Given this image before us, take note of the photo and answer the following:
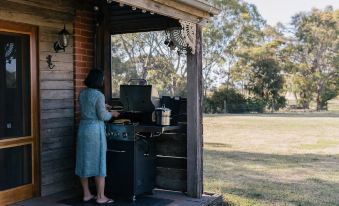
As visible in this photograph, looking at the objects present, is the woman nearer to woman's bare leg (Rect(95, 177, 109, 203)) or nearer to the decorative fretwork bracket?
woman's bare leg (Rect(95, 177, 109, 203))

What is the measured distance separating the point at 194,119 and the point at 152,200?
1.02m

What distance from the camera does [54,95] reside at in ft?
16.0

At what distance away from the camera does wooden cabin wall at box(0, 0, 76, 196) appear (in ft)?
15.3

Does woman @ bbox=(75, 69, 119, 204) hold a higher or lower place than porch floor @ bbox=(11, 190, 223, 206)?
higher

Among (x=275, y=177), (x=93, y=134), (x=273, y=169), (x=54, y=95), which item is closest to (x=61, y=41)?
(x=54, y=95)

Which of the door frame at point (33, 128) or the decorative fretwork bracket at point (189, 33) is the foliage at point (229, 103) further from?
the door frame at point (33, 128)

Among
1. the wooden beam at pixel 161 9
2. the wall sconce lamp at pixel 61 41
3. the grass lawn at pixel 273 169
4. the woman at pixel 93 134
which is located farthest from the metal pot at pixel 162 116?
the grass lawn at pixel 273 169

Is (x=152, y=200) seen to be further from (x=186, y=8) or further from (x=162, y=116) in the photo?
(x=186, y=8)

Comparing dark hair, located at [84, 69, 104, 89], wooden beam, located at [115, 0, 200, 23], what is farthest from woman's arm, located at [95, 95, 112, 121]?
wooden beam, located at [115, 0, 200, 23]

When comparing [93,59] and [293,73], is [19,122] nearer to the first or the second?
[93,59]

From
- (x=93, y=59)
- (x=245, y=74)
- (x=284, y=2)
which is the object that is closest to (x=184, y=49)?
(x=93, y=59)

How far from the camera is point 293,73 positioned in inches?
1326

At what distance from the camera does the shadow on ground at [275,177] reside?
18.6 ft

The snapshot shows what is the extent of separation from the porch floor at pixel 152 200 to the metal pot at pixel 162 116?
849 millimetres
